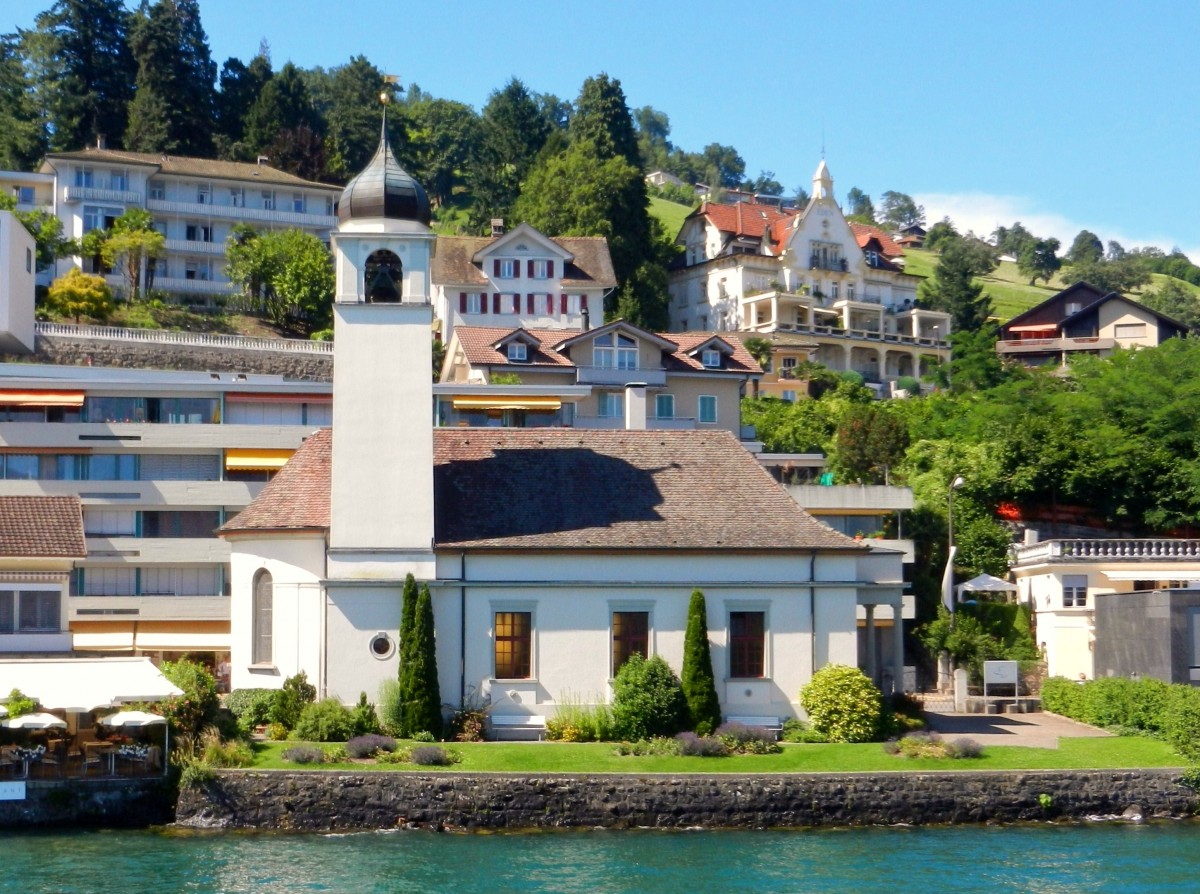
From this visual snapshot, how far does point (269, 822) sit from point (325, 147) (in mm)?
87167

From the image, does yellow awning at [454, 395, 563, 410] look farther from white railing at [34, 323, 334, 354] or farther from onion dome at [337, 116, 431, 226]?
onion dome at [337, 116, 431, 226]

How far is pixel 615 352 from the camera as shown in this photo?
3137 inches

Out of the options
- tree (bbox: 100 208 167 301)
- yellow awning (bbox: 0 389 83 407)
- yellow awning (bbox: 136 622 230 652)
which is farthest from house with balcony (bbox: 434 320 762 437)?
tree (bbox: 100 208 167 301)

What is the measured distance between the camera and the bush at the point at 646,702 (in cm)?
4422

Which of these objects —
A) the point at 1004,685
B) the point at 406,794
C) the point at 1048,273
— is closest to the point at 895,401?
the point at 1004,685

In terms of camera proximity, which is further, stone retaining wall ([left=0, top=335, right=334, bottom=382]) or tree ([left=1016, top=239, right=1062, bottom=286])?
tree ([left=1016, top=239, right=1062, bottom=286])

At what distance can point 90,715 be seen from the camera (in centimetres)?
4172

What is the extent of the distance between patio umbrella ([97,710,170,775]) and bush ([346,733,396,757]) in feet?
13.3

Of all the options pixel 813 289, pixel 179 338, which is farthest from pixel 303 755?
pixel 813 289

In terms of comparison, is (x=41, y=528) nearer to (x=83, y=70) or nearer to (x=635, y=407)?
(x=635, y=407)

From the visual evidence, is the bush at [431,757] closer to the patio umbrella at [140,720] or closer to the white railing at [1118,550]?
the patio umbrella at [140,720]

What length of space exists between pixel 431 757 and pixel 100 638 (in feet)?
69.7

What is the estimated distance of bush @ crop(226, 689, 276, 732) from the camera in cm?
4400

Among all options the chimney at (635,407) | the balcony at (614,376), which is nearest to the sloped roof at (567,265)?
the balcony at (614,376)
